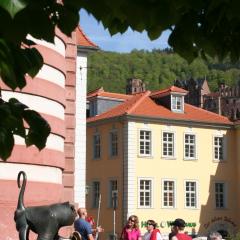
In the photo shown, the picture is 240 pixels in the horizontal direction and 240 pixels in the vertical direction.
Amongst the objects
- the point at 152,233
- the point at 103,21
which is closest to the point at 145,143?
the point at 152,233

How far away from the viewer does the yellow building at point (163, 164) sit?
149 feet

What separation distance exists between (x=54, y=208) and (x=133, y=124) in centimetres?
3935

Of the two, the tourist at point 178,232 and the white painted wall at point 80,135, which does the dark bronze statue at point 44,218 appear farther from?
the white painted wall at point 80,135

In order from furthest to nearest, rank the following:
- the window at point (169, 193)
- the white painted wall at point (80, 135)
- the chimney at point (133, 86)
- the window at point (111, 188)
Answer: the chimney at point (133, 86) < the window at point (111, 188) < the window at point (169, 193) < the white painted wall at point (80, 135)

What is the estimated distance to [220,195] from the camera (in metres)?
49.1

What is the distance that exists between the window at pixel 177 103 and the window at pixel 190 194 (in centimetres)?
515

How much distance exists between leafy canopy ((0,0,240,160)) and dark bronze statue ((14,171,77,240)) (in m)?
3.31

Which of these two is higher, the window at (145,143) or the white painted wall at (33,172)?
the window at (145,143)

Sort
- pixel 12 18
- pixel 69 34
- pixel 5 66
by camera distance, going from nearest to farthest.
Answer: pixel 12 18, pixel 5 66, pixel 69 34

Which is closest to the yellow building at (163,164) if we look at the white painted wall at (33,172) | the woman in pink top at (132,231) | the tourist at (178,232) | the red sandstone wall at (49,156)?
the red sandstone wall at (49,156)

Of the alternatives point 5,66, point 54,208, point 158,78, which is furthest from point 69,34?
point 158,78

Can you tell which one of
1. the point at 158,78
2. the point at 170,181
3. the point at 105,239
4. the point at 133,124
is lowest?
the point at 105,239

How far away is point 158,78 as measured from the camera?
14450 cm

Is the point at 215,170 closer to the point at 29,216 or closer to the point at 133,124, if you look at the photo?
the point at 133,124
